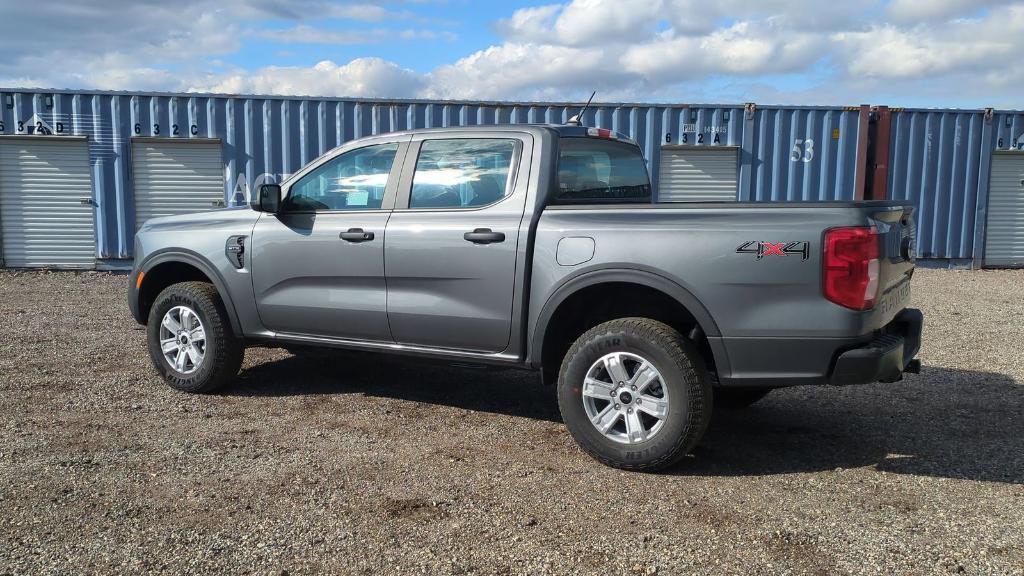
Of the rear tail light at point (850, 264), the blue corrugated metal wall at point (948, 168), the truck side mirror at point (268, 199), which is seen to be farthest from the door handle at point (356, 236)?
the blue corrugated metal wall at point (948, 168)

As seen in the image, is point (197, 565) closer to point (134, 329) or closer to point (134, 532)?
point (134, 532)

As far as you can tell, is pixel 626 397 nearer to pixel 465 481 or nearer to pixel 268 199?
pixel 465 481

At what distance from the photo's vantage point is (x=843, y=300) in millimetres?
3555

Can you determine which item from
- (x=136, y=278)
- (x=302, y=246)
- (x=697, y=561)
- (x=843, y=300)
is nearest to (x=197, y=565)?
(x=697, y=561)

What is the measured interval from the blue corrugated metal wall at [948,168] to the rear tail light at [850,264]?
37.9ft

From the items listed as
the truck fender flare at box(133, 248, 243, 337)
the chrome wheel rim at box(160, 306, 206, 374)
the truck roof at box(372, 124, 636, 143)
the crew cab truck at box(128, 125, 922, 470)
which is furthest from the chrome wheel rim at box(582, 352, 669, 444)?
the chrome wheel rim at box(160, 306, 206, 374)

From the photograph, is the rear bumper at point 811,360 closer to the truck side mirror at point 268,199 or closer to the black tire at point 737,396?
the black tire at point 737,396

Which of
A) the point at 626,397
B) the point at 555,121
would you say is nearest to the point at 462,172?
the point at 626,397

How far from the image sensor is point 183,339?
540 cm

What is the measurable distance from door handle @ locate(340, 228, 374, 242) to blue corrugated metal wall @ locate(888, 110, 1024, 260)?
11763mm

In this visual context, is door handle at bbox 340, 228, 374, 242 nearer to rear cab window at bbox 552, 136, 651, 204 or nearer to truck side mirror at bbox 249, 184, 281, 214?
truck side mirror at bbox 249, 184, 281, 214

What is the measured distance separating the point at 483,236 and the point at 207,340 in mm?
2126

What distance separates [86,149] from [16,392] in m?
8.99

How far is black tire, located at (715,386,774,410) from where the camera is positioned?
4.91 m
